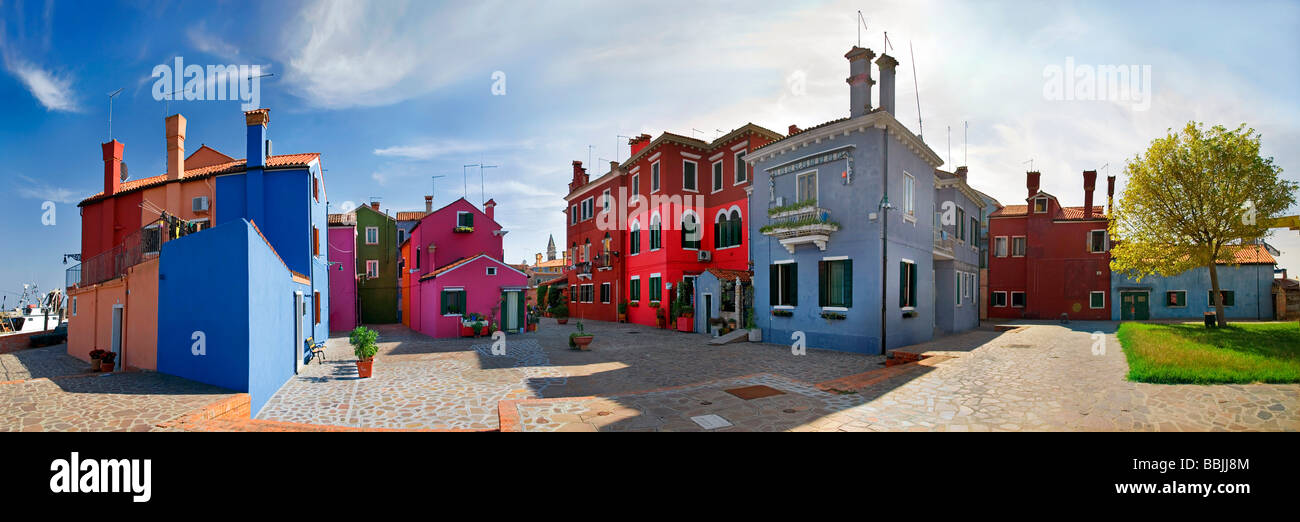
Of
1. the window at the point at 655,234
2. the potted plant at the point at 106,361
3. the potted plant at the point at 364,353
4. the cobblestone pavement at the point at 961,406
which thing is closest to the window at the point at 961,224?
the cobblestone pavement at the point at 961,406

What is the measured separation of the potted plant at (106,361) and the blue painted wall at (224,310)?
216cm

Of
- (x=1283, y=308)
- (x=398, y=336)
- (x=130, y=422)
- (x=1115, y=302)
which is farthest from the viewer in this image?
(x=1115, y=302)

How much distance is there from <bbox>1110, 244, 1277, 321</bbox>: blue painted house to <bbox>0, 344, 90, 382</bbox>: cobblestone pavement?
45087 mm

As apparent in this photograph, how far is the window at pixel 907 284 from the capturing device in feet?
50.3

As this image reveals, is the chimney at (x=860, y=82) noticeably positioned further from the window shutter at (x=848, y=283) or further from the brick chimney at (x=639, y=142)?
the brick chimney at (x=639, y=142)

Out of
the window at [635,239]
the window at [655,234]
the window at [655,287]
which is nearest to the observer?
the window at [655,234]

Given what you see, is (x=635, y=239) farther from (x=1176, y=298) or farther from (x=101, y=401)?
(x=1176, y=298)

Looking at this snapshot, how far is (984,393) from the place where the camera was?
8758 millimetres

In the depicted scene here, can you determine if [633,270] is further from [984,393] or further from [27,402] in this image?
[27,402]

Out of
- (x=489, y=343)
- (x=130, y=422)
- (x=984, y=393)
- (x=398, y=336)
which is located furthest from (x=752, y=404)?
(x=398, y=336)

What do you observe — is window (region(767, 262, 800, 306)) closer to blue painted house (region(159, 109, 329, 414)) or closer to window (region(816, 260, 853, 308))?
window (region(816, 260, 853, 308))

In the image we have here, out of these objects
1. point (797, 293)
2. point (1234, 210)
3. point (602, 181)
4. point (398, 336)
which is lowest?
point (398, 336)

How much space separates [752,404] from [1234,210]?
21.5 metres

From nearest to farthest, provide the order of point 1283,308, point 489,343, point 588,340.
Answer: point 588,340
point 489,343
point 1283,308
